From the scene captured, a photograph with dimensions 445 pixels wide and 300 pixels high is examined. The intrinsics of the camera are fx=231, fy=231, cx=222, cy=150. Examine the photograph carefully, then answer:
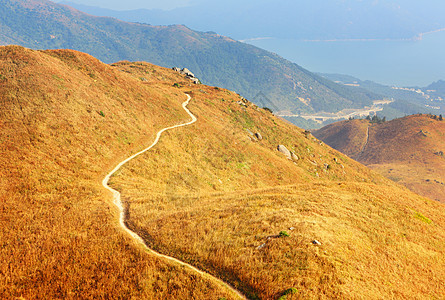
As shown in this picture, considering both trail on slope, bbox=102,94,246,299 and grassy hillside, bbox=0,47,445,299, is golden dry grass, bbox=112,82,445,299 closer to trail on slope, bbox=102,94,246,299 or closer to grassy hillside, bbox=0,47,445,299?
grassy hillside, bbox=0,47,445,299

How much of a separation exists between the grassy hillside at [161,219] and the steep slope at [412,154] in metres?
126

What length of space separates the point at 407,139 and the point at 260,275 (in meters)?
212

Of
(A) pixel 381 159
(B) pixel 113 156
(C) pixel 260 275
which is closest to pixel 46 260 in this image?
(C) pixel 260 275

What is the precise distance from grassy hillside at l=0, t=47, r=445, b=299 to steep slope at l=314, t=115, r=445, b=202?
12558 cm

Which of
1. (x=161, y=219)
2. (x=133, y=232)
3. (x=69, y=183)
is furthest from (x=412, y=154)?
(x=69, y=183)

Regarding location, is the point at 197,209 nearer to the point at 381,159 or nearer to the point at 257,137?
the point at 257,137

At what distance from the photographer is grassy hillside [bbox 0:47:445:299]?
43.5 feet

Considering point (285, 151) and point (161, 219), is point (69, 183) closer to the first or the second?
point (161, 219)

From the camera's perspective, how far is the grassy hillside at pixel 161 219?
43.5 ft

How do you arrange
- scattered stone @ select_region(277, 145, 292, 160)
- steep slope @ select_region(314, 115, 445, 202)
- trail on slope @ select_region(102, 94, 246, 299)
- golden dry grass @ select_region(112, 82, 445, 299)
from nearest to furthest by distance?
1. golden dry grass @ select_region(112, 82, 445, 299)
2. trail on slope @ select_region(102, 94, 246, 299)
3. scattered stone @ select_region(277, 145, 292, 160)
4. steep slope @ select_region(314, 115, 445, 202)

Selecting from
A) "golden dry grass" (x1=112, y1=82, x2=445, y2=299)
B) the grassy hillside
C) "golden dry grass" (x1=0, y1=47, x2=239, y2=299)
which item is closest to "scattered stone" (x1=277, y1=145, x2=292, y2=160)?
the grassy hillside

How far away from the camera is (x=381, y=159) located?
169m

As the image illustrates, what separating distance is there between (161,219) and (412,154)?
641ft

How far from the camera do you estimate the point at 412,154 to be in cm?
15975
